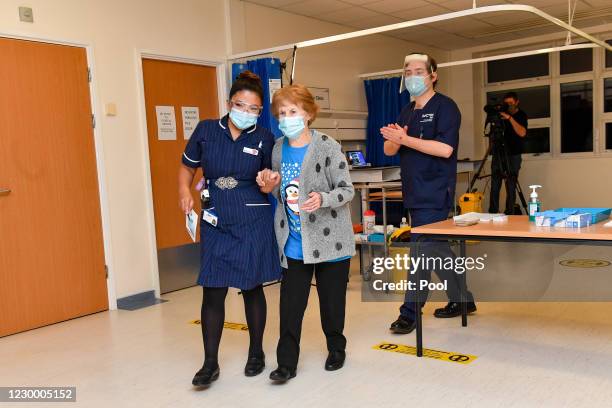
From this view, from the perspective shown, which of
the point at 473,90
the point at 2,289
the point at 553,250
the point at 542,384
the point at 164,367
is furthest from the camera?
the point at 473,90

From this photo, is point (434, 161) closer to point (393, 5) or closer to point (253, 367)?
point (253, 367)

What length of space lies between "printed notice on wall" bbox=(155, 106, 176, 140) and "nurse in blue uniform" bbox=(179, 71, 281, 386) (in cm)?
217

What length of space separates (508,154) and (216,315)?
5337 millimetres

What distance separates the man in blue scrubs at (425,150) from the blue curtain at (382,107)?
3.40m

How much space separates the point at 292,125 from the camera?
2555 millimetres

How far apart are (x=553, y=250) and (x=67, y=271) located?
14.1ft

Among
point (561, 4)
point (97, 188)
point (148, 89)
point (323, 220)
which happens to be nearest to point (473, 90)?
point (561, 4)

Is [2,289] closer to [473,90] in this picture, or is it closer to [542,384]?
[542,384]

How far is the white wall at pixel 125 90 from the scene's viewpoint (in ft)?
13.5

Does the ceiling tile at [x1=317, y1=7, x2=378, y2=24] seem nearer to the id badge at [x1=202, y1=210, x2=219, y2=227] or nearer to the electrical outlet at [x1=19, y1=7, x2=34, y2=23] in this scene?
the electrical outlet at [x1=19, y1=7, x2=34, y2=23]

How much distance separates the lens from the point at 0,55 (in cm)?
362

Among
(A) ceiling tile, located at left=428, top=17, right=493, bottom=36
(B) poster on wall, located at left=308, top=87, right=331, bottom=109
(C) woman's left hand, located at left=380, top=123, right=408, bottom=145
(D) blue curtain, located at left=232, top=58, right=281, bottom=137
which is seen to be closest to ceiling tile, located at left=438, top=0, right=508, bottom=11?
(A) ceiling tile, located at left=428, top=17, right=493, bottom=36

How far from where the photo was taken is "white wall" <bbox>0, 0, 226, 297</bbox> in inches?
162

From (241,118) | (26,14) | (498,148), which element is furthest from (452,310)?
(498,148)
